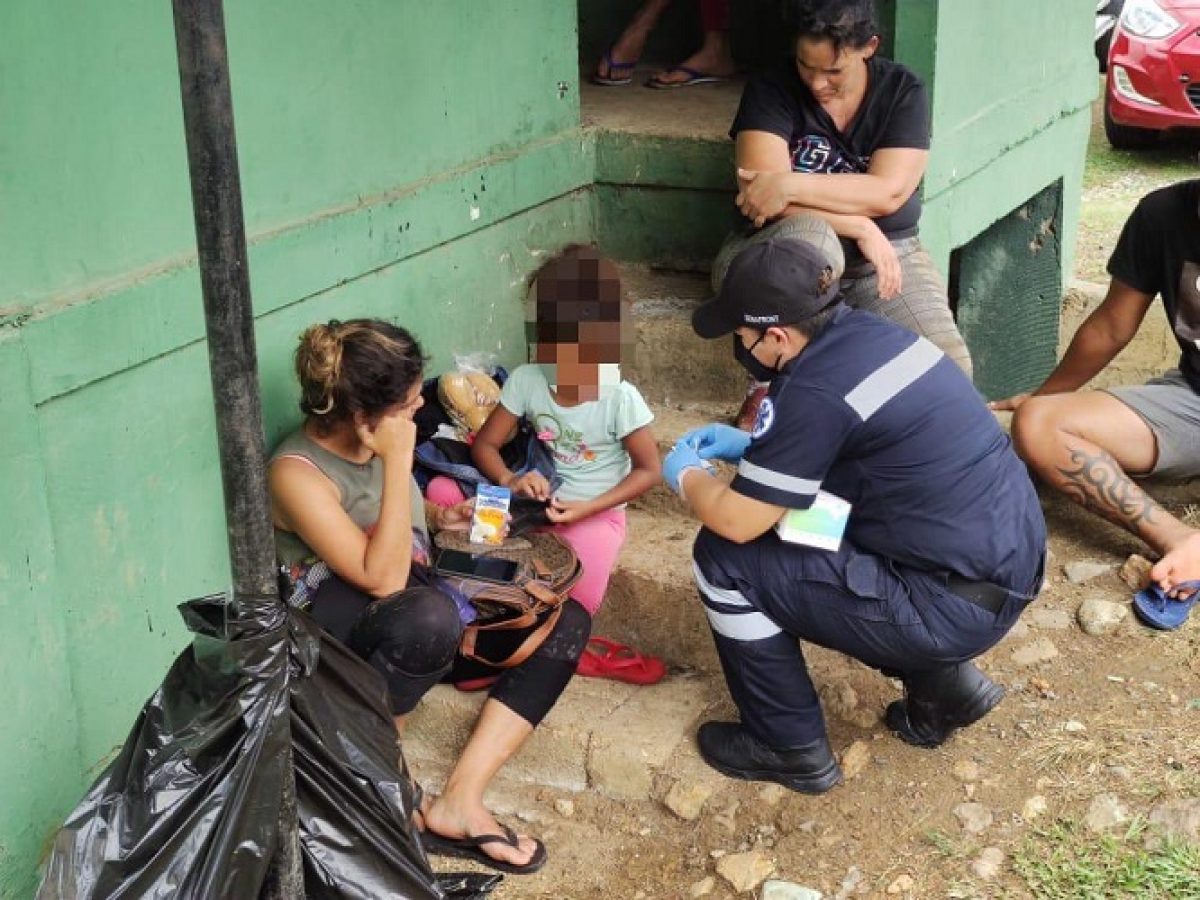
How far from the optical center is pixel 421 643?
3285 millimetres

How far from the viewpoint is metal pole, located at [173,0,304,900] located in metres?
2.02

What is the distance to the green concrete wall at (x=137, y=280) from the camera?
2850 mm

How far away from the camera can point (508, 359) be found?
4617mm

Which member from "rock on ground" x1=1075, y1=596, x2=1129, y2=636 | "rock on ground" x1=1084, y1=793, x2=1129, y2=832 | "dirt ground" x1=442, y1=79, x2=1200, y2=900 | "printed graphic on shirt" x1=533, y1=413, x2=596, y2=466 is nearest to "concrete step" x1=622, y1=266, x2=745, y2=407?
"printed graphic on shirt" x1=533, y1=413, x2=596, y2=466

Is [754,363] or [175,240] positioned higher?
[175,240]

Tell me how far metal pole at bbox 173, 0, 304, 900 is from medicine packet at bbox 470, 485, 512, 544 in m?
1.20

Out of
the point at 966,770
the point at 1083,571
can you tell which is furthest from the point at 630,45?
the point at 966,770

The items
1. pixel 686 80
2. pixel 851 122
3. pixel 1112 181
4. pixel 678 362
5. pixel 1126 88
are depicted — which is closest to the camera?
pixel 851 122

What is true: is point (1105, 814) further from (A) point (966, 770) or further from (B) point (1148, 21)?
(B) point (1148, 21)

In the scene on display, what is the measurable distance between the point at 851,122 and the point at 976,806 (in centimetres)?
194

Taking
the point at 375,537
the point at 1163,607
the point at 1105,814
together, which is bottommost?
the point at 1105,814

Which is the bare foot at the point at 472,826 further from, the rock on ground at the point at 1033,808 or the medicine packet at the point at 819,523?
the rock on ground at the point at 1033,808

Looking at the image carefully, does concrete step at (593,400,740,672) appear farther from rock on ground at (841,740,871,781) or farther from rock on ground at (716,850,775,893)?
rock on ground at (716,850,775,893)

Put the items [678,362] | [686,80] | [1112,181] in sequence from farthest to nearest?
1. [1112,181]
2. [686,80]
3. [678,362]
